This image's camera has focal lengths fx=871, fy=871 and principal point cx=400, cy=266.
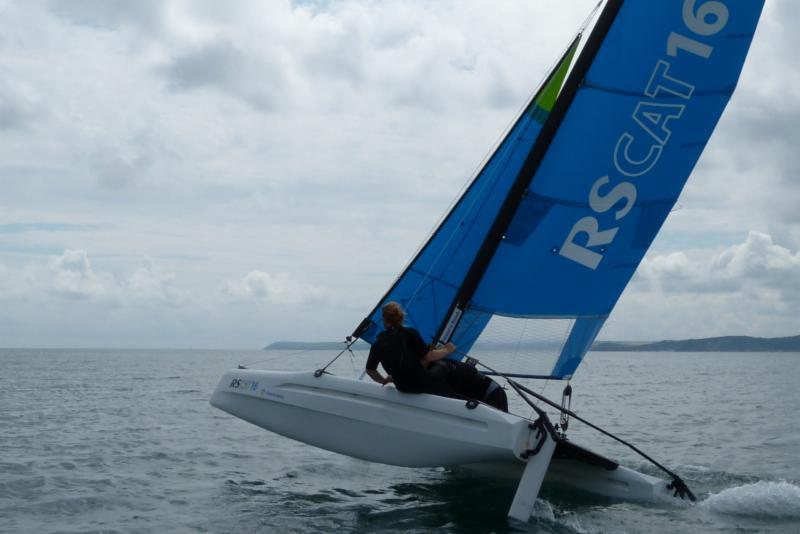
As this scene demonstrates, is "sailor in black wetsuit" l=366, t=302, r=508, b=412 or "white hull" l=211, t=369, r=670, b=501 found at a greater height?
"sailor in black wetsuit" l=366, t=302, r=508, b=412

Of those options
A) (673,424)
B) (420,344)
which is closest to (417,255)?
(420,344)

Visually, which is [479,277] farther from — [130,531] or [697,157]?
[130,531]

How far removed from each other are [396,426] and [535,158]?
2752 mm

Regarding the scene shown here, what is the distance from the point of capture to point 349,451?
7.67 metres

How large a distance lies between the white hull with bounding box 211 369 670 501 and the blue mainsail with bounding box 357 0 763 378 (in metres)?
1.03

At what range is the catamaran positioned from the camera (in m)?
7.76

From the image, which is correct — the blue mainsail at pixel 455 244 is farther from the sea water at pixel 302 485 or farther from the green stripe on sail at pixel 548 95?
the sea water at pixel 302 485

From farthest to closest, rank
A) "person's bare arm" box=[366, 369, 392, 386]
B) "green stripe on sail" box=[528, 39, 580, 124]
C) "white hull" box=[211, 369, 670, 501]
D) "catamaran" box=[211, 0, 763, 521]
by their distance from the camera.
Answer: "green stripe on sail" box=[528, 39, 580, 124] → "catamaran" box=[211, 0, 763, 521] → "person's bare arm" box=[366, 369, 392, 386] → "white hull" box=[211, 369, 670, 501]

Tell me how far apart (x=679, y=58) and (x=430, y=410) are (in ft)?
12.7

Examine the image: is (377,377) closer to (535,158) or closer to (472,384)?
(472,384)

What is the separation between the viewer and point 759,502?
8070mm

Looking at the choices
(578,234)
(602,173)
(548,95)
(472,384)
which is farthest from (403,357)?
(548,95)

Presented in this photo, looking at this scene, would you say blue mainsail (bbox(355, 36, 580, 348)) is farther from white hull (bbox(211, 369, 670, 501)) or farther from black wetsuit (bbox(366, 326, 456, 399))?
black wetsuit (bbox(366, 326, 456, 399))

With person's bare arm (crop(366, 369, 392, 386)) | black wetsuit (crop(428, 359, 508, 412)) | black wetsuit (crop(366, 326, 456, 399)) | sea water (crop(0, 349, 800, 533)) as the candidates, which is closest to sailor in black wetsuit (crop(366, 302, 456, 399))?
black wetsuit (crop(366, 326, 456, 399))
